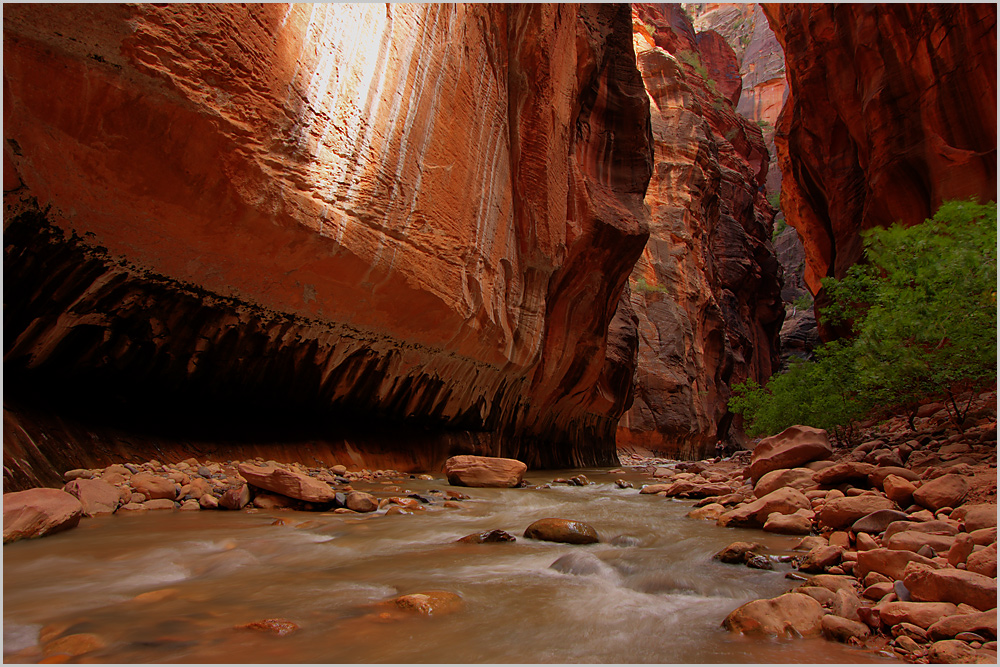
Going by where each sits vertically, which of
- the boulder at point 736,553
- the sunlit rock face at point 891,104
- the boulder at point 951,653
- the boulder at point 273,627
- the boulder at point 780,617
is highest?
the sunlit rock face at point 891,104

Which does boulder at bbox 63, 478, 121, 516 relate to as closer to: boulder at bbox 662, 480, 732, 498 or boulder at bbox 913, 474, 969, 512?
boulder at bbox 913, 474, 969, 512

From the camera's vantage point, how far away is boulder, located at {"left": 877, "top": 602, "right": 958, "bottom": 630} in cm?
217

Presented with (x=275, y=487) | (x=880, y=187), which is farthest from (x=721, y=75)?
(x=275, y=487)

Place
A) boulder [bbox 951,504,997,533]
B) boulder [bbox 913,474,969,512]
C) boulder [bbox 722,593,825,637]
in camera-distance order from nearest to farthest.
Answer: boulder [bbox 722,593,825,637] → boulder [bbox 951,504,997,533] → boulder [bbox 913,474,969,512]

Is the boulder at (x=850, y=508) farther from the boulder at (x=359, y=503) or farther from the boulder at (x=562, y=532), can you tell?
the boulder at (x=359, y=503)

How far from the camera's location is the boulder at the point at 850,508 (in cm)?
414

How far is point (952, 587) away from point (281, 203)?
19.7 feet

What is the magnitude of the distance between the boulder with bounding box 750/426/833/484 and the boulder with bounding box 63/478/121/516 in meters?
7.91

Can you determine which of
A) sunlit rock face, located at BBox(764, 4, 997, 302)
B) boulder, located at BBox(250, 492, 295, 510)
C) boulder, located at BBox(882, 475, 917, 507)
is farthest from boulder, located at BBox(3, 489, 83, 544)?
sunlit rock face, located at BBox(764, 4, 997, 302)

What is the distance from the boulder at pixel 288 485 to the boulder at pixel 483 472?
10.3 ft

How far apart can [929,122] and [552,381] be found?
13.9 m

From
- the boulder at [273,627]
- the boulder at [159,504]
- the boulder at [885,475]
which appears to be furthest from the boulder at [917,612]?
the boulder at [159,504]

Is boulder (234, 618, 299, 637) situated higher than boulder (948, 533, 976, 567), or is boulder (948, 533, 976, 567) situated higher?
boulder (948, 533, 976, 567)

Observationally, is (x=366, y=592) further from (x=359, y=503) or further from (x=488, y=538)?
(x=359, y=503)
